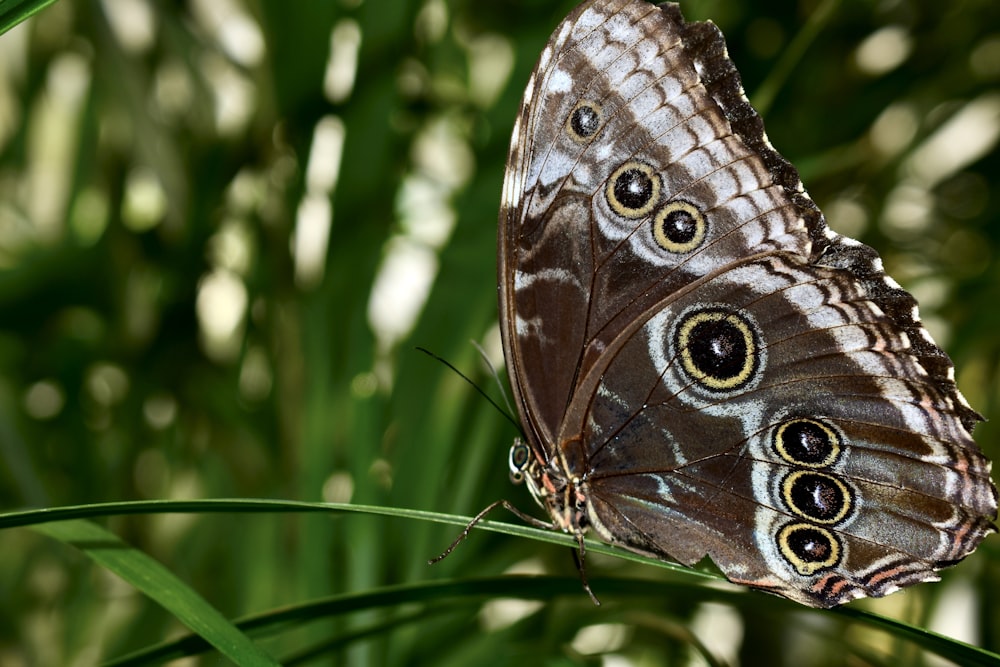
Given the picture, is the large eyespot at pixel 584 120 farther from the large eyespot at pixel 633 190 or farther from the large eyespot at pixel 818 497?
the large eyespot at pixel 818 497

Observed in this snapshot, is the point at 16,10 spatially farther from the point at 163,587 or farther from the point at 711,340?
the point at 711,340

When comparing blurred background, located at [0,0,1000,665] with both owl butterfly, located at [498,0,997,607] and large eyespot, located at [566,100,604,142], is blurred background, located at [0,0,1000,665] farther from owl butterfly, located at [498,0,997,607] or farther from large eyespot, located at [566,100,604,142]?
large eyespot, located at [566,100,604,142]

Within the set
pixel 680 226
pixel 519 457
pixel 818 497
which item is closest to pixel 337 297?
pixel 519 457

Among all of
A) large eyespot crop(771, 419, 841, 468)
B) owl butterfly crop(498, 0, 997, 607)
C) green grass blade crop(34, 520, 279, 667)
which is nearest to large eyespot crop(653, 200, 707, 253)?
owl butterfly crop(498, 0, 997, 607)

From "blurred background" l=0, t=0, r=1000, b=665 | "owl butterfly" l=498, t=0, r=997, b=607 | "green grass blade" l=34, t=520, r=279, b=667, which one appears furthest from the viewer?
"blurred background" l=0, t=0, r=1000, b=665

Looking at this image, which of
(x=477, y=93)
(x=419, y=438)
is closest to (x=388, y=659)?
(x=419, y=438)

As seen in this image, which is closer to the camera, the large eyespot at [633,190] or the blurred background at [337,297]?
the large eyespot at [633,190]

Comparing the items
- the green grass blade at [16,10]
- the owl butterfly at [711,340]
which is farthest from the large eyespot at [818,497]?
the green grass blade at [16,10]
